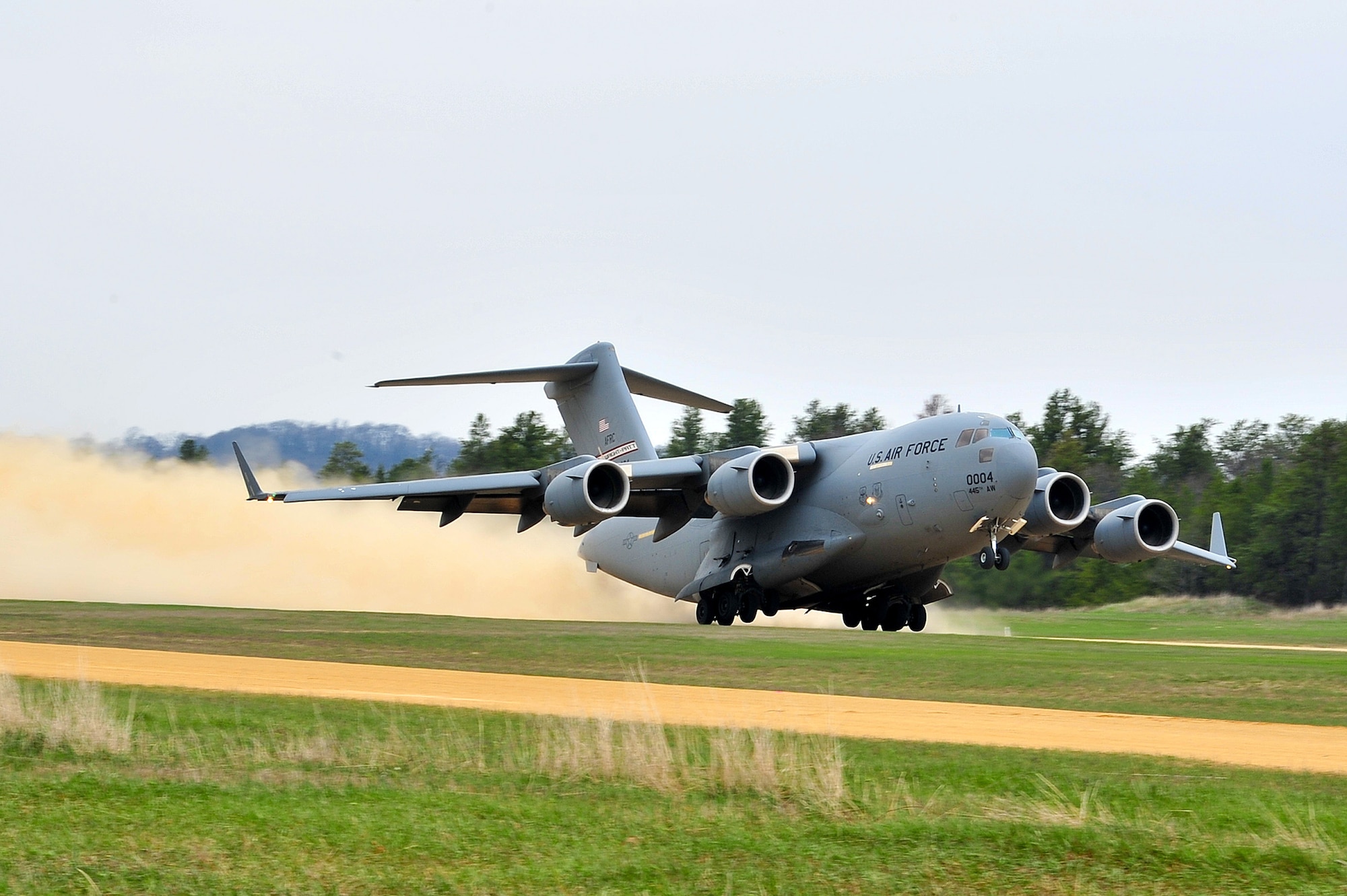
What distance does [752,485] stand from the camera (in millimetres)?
28531

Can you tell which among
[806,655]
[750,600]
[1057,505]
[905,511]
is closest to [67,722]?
[806,655]

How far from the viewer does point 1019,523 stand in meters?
27.9

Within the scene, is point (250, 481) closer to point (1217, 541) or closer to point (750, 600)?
point (750, 600)

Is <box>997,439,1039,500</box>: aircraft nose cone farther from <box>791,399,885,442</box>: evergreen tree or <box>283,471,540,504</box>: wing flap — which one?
<box>791,399,885,442</box>: evergreen tree

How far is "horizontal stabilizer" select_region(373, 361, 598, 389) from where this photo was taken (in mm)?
32062

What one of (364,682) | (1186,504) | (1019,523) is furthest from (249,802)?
(1186,504)

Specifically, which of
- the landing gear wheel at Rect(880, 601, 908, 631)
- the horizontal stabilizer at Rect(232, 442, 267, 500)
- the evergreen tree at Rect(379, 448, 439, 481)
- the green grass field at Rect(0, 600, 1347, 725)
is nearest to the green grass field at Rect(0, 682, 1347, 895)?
the green grass field at Rect(0, 600, 1347, 725)

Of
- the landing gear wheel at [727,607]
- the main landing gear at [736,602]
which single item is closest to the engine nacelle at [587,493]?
the main landing gear at [736,602]

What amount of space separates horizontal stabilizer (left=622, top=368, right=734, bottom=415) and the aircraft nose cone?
31.1 feet

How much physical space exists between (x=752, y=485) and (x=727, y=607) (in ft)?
13.6

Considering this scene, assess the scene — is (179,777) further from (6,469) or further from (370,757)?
(6,469)

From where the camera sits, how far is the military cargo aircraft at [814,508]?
27203 millimetres

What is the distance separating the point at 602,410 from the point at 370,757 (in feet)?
80.8

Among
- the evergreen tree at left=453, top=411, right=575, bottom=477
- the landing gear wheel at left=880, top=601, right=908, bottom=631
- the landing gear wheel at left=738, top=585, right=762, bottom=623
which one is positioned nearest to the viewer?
the landing gear wheel at left=738, top=585, right=762, bottom=623
